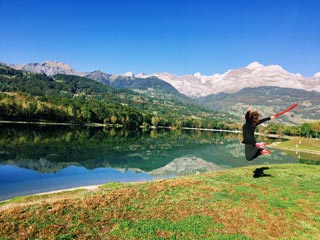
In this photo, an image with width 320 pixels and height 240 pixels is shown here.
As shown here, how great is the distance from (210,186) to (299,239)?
10.1m

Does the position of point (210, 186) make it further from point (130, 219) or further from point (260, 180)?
point (130, 219)

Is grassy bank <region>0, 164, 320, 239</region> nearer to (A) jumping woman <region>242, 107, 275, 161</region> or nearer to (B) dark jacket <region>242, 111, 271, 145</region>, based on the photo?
(A) jumping woman <region>242, 107, 275, 161</region>

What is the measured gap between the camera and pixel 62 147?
7444 cm

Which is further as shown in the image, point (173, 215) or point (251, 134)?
point (251, 134)

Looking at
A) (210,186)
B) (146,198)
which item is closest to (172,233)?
(146,198)

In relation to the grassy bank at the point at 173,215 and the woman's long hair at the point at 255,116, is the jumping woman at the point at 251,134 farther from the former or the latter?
the grassy bank at the point at 173,215

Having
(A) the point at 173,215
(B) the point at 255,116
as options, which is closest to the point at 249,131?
(B) the point at 255,116

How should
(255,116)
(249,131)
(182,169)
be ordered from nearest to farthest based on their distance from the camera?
(255,116) < (249,131) < (182,169)

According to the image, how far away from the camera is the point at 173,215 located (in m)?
14.9

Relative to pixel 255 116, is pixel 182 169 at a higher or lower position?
lower

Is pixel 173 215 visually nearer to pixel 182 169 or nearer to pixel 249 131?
pixel 249 131

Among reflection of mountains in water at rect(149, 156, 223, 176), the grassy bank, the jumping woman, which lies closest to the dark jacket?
the jumping woman

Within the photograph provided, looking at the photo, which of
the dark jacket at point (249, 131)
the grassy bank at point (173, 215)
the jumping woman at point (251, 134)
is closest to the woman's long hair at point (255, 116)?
the jumping woman at point (251, 134)

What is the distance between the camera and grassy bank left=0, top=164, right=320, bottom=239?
484 inches
